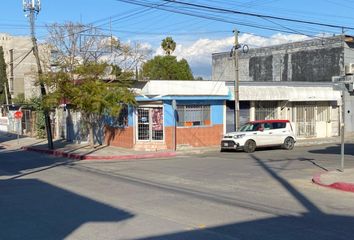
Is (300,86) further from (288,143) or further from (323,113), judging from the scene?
(288,143)

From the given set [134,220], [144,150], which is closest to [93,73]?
[144,150]

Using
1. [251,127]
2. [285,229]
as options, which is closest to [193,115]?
[251,127]

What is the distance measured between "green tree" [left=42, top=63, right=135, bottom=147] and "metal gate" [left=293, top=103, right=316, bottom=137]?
42.8 ft

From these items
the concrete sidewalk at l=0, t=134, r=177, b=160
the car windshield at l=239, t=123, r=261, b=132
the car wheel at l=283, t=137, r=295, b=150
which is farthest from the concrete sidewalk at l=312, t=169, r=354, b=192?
the car wheel at l=283, t=137, r=295, b=150

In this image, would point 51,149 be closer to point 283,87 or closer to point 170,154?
point 170,154

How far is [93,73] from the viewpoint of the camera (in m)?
27.5

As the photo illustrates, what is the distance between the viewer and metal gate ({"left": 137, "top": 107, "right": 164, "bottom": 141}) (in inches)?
1123

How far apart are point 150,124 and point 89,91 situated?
13.0 ft

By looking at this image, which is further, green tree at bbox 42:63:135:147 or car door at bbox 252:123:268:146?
car door at bbox 252:123:268:146

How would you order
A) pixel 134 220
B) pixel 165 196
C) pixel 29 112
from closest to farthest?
pixel 134 220
pixel 165 196
pixel 29 112

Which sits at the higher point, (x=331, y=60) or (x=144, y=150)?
(x=331, y=60)

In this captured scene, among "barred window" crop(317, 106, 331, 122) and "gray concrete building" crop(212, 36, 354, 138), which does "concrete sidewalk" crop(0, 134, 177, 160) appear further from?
"barred window" crop(317, 106, 331, 122)

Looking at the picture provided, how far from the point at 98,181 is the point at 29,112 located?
31.5 metres

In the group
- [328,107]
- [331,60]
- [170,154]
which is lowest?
[170,154]
